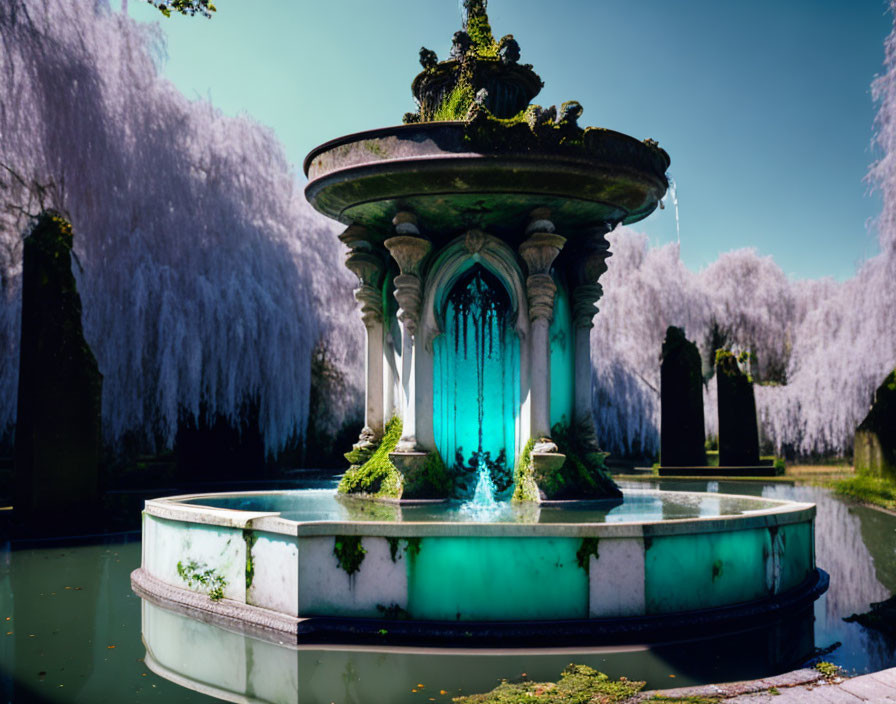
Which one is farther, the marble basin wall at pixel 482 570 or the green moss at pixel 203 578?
the green moss at pixel 203 578

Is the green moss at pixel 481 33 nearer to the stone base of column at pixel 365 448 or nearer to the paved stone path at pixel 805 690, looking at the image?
the stone base of column at pixel 365 448

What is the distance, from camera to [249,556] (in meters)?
5.70

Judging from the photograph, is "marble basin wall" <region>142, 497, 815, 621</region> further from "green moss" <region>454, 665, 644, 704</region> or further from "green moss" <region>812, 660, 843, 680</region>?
"green moss" <region>812, 660, 843, 680</region>

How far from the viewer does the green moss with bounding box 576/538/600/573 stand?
5289mm

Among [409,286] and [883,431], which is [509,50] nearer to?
[409,286]

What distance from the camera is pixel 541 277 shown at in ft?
26.0

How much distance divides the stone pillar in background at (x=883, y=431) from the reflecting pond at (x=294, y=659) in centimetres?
934

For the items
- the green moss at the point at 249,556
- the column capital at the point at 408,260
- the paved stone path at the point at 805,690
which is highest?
the column capital at the point at 408,260

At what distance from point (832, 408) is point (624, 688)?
20424 mm

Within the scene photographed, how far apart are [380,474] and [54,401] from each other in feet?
17.8

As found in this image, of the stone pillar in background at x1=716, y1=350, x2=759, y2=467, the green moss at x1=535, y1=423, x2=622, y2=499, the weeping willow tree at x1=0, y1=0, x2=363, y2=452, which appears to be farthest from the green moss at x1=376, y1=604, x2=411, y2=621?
the stone pillar in background at x1=716, y1=350, x2=759, y2=467

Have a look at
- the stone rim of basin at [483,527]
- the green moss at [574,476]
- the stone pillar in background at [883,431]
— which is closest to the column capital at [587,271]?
the green moss at [574,476]

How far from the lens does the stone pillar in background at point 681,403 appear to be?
66.7 feet

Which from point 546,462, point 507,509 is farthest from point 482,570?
point 546,462
